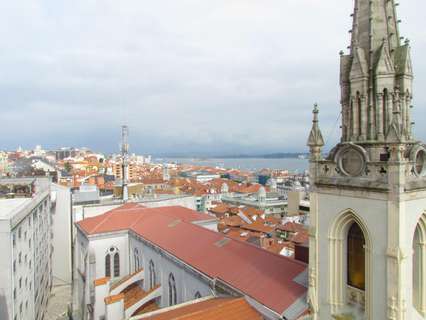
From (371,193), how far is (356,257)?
2492mm

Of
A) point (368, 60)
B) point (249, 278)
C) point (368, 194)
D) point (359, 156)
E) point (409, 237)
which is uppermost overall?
point (368, 60)

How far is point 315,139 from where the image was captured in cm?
1230

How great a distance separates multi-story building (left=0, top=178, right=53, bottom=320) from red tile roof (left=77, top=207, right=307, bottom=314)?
5.01 m

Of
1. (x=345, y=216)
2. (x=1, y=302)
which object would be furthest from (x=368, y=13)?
(x=1, y=302)

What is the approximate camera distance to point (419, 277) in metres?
11.2

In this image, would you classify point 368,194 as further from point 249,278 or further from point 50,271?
point 50,271

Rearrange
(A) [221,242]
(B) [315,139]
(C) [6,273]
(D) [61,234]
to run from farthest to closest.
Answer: (D) [61,234] < (C) [6,273] < (A) [221,242] < (B) [315,139]

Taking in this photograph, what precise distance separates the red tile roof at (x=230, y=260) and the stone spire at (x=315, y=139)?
17.1 feet

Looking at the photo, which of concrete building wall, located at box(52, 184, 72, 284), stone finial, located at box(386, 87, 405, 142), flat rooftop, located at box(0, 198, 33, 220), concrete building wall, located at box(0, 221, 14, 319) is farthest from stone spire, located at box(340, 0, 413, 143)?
concrete building wall, located at box(52, 184, 72, 284)

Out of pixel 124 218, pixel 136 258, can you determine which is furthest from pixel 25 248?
pixel 136 258

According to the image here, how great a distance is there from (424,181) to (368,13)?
5.92m

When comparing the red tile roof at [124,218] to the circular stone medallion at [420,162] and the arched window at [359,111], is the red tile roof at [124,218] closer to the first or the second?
A: the arched window at [359,111]

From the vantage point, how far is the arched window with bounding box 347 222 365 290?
11.2 metres

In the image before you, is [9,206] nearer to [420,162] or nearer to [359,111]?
[359,111]
